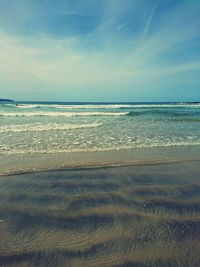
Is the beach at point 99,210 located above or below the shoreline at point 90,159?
above

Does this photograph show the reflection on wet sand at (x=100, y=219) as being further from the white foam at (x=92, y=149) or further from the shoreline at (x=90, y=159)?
the white foam at (x=92, y=149)

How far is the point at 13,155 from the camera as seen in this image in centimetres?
659

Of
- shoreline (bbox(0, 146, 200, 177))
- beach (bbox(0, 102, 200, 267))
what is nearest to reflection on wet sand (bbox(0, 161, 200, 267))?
beach (bbox(0, 102, 200, 267))

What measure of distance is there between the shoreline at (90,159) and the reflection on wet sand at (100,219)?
1.78ft

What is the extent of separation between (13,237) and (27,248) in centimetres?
33

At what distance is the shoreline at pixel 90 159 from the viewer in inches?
217

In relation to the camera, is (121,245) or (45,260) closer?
(45,260)

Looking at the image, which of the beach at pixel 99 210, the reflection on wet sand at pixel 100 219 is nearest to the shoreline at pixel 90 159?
the beach at pixel 99 210

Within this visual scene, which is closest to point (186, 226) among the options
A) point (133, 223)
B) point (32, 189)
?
point (133, 223)

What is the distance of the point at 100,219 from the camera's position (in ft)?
10.4

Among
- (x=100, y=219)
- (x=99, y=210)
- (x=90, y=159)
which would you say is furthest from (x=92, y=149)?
(x=100, y=219)

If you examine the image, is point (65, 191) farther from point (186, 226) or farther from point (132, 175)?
point (186, 226)

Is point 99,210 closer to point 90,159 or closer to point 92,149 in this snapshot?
point 90,159

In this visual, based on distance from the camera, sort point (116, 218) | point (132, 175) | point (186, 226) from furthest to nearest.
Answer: point (132, 175) → point (116, 218) → point (186, 226)
